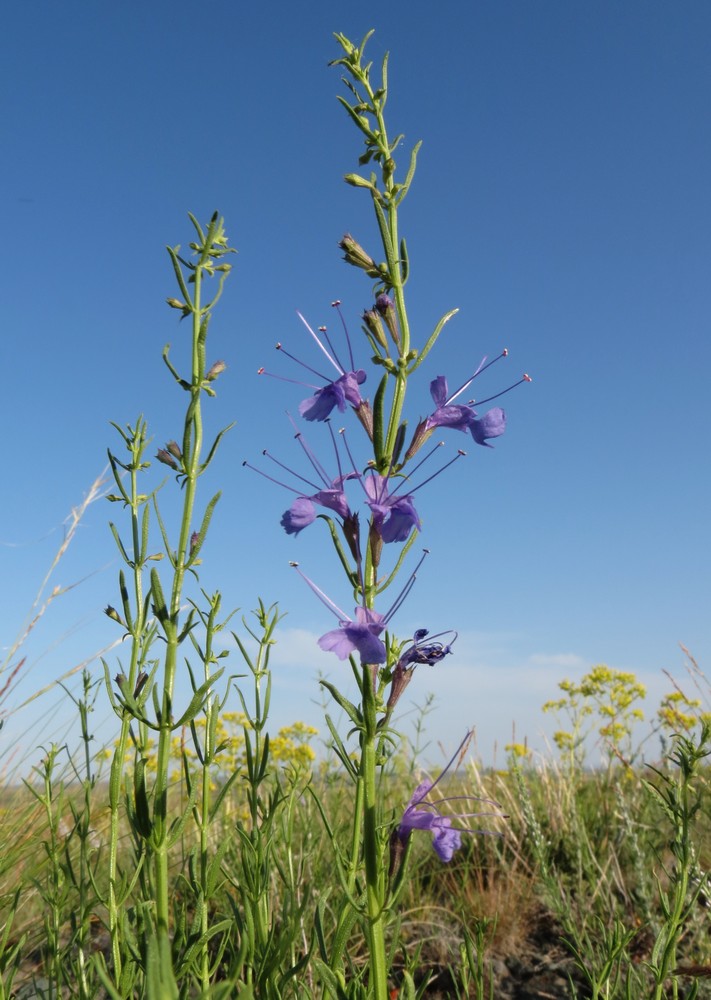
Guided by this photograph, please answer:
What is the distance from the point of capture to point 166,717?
1.81 meters

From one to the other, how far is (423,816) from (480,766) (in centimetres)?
468

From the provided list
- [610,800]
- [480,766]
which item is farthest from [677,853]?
[480,766]

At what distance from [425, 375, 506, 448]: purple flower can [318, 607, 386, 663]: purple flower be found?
60 cm

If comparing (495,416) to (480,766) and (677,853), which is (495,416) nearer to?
(677,853)

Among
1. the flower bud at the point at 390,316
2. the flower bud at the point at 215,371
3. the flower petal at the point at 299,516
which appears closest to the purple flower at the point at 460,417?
the flower bud at the point at 390,316

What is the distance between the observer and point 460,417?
2080 mm

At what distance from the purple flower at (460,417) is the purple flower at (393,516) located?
0.32 meters

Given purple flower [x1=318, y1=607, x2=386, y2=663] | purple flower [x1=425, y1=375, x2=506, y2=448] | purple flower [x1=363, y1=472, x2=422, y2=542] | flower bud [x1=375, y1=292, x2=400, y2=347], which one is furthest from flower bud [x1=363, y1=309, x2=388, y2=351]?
purple flower [x1=318, y1=607, x2=386, y2=663]

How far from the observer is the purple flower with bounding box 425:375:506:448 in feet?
6.82

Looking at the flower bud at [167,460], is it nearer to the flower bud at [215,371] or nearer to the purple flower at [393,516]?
the flower bud at [215,371]

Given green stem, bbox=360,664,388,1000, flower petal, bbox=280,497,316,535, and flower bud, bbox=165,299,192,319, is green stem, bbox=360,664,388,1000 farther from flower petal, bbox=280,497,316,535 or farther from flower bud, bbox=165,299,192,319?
flower bud, bbox=165,299,192,319

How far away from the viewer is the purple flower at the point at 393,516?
1783 millimetres

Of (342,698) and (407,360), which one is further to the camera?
(407,360)

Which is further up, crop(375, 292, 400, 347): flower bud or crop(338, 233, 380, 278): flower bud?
crop(338, 233, 380, 278): flower bud
